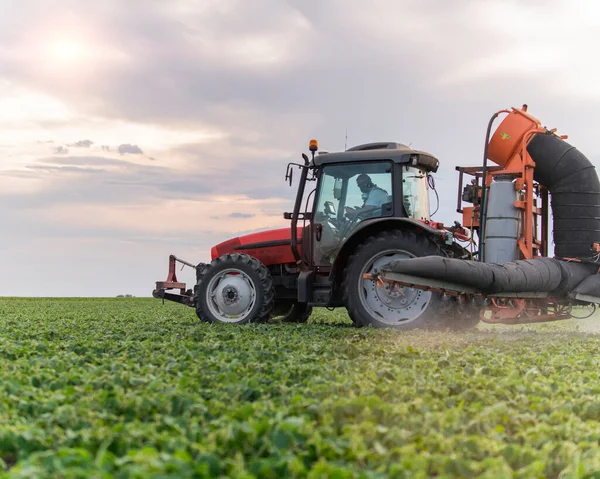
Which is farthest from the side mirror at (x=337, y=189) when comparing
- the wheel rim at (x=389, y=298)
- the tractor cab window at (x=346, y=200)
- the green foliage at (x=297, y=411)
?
the green foliage at (x=297, y=411)

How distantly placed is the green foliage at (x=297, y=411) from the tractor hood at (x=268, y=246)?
3.60 metres

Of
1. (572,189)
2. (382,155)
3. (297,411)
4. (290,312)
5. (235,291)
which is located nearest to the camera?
(297,411)

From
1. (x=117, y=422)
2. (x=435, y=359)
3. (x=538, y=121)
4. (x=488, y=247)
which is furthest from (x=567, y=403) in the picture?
(x=538, y=121)

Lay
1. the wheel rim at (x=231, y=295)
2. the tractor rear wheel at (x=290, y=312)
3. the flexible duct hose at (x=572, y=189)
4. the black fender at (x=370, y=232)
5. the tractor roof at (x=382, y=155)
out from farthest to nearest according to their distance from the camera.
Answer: the tractor rear wheel at (x=290, y=312)
the wheel rim at (x=231, y=295)
the flexible duct hose at (x=572, y=189)
the tractor roof at (x=382, y=155)
the black fender at (x=370, y=232)

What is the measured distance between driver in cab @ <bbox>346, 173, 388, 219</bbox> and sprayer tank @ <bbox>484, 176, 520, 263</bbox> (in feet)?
4.88

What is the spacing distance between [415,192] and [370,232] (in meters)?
0.93

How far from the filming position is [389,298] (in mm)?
8883

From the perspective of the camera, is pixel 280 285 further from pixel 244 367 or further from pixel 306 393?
pixel 306 393

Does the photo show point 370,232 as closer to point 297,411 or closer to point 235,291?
point 235,291

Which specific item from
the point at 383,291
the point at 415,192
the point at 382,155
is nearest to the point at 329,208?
the point at 382,155

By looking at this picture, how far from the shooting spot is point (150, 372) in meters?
5.23

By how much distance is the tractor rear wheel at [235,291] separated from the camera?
32.3 ft

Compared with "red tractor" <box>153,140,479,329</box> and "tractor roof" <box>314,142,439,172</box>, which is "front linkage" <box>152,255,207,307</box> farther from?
"tractor roof" <box>314,142,439,172</box>

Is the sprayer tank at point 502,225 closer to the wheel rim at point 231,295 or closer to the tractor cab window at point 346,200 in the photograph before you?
the tractor cab window at point 346,200
